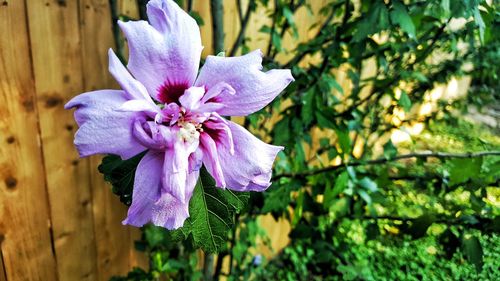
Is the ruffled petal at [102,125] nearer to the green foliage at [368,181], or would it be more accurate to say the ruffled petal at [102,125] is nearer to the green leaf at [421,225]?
the green foliage at [368,181]

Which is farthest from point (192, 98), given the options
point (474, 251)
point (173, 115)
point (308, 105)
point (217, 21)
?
point (474, 251)

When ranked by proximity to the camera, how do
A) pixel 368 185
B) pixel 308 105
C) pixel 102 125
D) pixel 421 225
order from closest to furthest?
pixel 102 125, pixel 421 225, pixel 308 105, pixel 368 185

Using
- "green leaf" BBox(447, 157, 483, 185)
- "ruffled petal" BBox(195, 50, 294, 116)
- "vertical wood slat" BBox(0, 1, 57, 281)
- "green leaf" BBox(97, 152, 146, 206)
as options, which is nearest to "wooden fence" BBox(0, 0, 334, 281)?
"vertical wood slat" BBox(0, 1, 57, 281)

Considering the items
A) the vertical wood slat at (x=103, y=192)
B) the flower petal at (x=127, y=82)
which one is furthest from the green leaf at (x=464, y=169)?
the vertical wood slat at (x=103, y=192)

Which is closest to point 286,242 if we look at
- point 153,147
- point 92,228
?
point 92,228

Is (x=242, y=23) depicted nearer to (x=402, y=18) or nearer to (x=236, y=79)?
(x=402, y=18)

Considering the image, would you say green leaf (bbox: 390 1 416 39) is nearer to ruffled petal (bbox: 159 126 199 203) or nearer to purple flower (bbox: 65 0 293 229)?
purple flower (bbox: 65 0 293 229)

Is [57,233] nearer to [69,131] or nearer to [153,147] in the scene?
[69,131]
